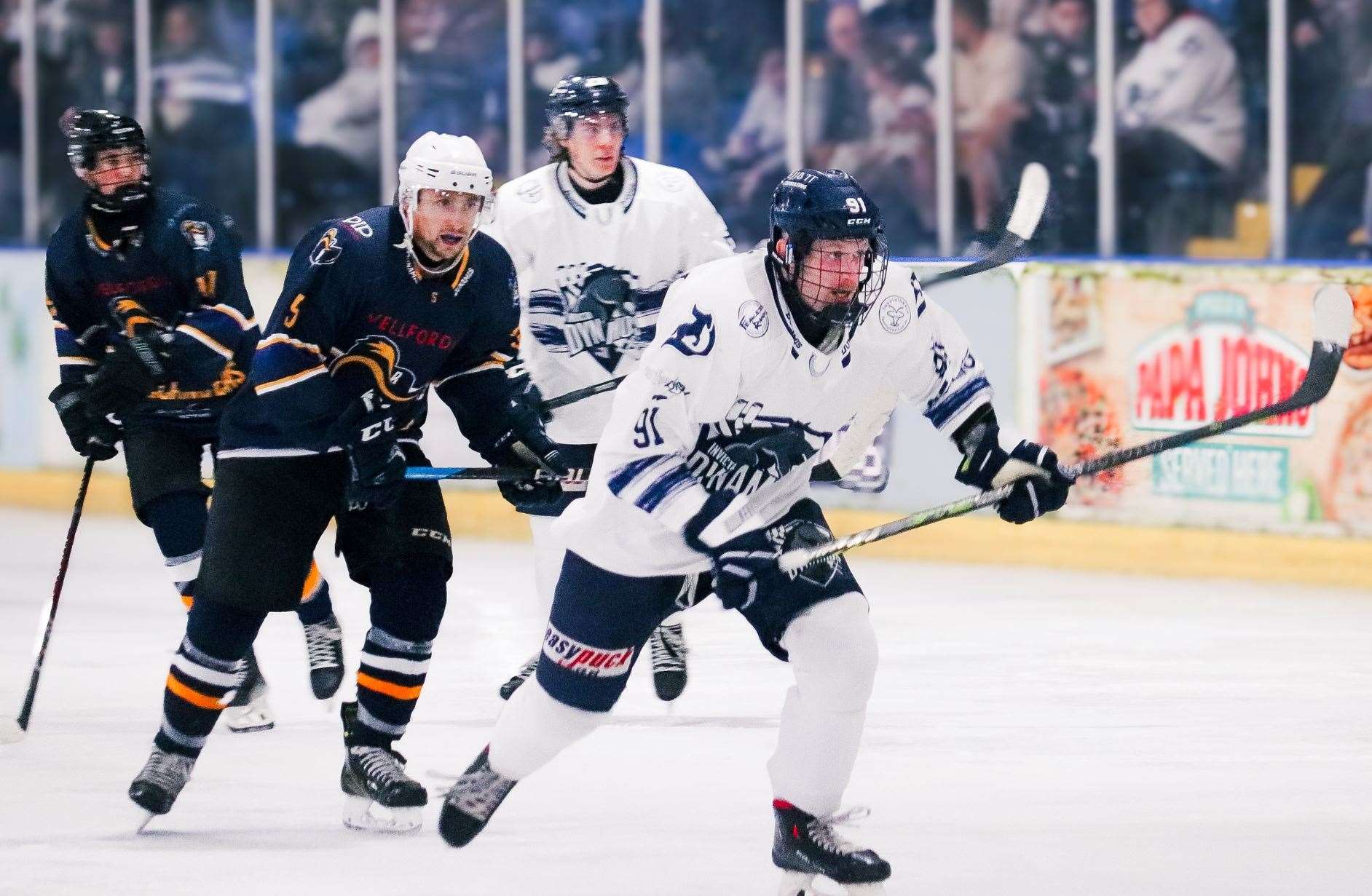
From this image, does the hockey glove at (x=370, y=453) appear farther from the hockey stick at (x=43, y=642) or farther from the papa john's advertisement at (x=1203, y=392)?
the papa john's advertisement at (x=1203, y=392)

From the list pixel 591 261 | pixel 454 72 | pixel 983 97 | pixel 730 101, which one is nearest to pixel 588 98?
pixel 591 261

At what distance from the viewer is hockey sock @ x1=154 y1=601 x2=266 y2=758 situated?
4484 mm

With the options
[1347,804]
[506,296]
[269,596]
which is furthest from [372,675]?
[1347,804]

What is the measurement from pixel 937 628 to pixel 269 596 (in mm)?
2687

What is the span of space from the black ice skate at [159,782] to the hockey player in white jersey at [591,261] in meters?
1.21

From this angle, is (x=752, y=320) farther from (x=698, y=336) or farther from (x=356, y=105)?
(x=356, y=105)

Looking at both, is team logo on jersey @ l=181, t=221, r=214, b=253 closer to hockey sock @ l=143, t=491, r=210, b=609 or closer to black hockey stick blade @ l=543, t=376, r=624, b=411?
hockey sock @ l=143, t=491, r=210, b=609

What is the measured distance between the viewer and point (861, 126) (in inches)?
352

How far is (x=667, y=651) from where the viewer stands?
18.5ft

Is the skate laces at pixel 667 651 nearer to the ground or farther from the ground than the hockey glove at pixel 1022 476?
nearer to the ground

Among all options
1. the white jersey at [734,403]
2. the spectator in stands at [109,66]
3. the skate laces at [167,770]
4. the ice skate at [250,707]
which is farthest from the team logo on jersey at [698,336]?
the spectator in stands at [109,66]

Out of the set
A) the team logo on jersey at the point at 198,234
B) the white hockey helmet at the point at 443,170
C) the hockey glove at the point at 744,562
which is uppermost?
the white hockey helmet at the point at 443,170

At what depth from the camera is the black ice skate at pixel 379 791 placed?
450cm

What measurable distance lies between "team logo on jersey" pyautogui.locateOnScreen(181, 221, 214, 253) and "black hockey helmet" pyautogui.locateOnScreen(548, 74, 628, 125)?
2.59 feet
